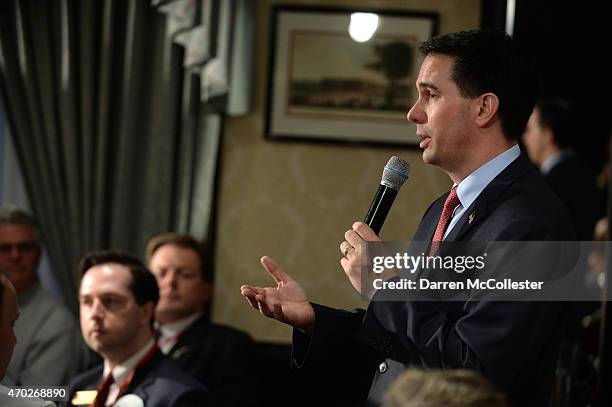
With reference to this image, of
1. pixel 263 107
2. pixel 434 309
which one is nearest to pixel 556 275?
pixel 434 309

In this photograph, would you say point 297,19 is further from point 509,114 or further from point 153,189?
point 509,114

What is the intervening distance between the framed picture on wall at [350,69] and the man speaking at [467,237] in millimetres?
2300

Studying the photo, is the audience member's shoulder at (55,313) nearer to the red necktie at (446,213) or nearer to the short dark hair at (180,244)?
the short dark hair at (180,244)

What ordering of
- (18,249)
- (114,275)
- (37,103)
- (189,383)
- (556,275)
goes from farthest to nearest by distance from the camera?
(37,103), (18,249), (114,275), (189,383), (556,275)

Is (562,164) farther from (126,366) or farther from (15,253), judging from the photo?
(15,253)

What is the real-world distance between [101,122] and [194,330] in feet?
3.13

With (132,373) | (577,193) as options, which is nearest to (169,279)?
(132,373)

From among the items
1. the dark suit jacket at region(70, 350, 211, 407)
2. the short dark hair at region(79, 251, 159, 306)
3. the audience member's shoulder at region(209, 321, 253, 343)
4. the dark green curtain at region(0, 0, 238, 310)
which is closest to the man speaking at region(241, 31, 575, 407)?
the dark suit jacket at region(70, 350, 211, 407)

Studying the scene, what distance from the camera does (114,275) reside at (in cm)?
288

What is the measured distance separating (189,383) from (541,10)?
3.27m

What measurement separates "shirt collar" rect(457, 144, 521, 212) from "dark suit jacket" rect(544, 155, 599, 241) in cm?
201

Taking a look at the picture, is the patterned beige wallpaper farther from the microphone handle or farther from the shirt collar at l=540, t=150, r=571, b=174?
the microphone handle

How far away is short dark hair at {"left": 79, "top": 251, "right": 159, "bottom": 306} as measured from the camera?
113 inches

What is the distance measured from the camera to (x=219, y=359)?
3.59 meters
